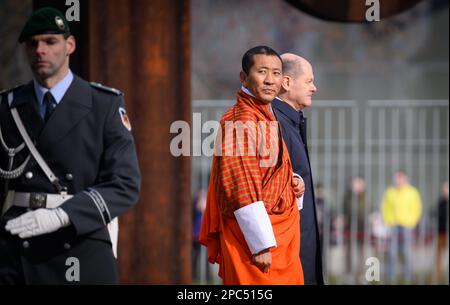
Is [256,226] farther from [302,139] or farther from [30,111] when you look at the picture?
[30,111]

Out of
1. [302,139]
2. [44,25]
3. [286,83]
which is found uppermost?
[44,25]

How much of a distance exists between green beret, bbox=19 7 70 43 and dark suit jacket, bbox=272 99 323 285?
0.94 metres

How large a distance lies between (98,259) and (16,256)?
0.32m

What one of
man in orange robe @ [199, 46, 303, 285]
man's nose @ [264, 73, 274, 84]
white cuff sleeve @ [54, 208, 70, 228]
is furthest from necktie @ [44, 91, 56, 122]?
man's nose @ [264, 73, 274, 84]

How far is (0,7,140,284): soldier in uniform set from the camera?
14.1 feet

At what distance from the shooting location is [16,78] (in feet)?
20.7

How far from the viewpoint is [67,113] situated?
4.37 meters

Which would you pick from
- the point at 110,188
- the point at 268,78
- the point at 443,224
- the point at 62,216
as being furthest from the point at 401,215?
the point at 62,216

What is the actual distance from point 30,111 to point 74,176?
308 millimetres

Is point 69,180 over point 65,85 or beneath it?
beneath

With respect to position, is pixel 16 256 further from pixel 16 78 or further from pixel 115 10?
pixel 16 78

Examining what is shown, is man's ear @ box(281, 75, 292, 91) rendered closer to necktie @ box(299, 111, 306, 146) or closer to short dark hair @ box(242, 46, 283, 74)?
necktie @ box(299, 111, 306, 146)

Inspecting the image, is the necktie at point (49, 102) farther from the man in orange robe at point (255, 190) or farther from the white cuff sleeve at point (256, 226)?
the white cuff sleeve at point (256, 226)
